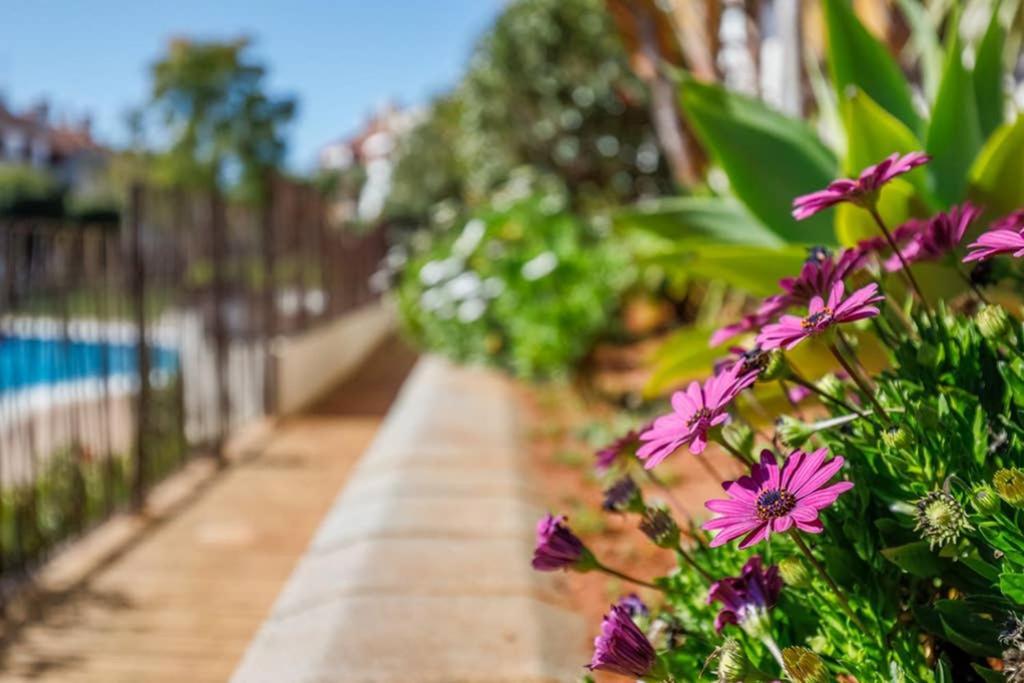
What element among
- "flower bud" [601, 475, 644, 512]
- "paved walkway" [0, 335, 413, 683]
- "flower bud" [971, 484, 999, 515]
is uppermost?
Answer: "flower bud" [971, 484, 999, 515]

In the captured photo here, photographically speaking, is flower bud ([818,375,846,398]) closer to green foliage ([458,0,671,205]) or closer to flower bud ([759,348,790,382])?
flower bud ([759,348,790,382])

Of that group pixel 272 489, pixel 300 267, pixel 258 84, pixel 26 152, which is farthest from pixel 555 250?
pixel 26 152

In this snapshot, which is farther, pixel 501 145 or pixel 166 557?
pixel 501 145

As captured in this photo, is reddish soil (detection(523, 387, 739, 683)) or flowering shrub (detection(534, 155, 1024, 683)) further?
reddish soil (detection(523, 387, 739, 683))

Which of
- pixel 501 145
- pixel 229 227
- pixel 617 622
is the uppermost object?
pixel 501 145

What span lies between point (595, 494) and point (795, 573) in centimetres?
227

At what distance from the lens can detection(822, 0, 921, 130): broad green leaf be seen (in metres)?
2.23

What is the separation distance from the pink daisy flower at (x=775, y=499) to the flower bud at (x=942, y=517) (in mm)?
85

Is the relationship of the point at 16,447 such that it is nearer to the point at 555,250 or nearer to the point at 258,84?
the point at 555,250

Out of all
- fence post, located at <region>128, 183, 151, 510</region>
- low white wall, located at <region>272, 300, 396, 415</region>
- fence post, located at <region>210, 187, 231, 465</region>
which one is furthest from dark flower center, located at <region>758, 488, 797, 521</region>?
low white wall, located at <region>272, 300, 396, 415</region>

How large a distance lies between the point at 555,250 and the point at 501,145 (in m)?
11.3

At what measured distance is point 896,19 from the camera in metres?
3.73

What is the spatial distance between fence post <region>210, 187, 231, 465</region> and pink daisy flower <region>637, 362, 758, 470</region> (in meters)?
6.56

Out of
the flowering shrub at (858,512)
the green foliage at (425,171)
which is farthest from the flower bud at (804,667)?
the green foliage at (425,171)
